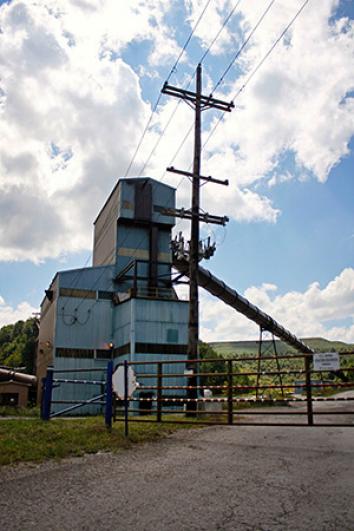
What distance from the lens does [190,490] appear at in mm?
5383

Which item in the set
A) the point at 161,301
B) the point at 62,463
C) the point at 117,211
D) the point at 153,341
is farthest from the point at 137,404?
the point at 62,463

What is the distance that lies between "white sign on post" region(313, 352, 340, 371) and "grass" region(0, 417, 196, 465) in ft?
11.9

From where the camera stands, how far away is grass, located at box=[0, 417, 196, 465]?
294 inches

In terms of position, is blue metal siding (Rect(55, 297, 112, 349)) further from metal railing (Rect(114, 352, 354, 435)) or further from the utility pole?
the utility pole

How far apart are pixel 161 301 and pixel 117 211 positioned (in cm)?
929

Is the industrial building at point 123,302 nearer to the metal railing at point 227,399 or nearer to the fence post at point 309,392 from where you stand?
the metal railing at point 227,399

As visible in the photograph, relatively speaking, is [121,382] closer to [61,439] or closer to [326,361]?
[61,439]

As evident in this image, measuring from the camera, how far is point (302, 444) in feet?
28.0

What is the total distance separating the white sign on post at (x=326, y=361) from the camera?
9547 millimetres

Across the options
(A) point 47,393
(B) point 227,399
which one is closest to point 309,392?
(B) point 227,399

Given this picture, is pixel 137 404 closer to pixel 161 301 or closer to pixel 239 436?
pixel 161 301

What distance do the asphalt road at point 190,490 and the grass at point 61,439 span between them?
39cm

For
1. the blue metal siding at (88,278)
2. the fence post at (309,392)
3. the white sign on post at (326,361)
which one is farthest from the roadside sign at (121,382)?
the blue metal siding at (88,278)

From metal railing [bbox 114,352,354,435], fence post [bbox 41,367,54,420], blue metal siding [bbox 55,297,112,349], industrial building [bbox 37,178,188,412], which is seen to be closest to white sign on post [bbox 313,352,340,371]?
metal railing [bbox 114,352,354,435]
